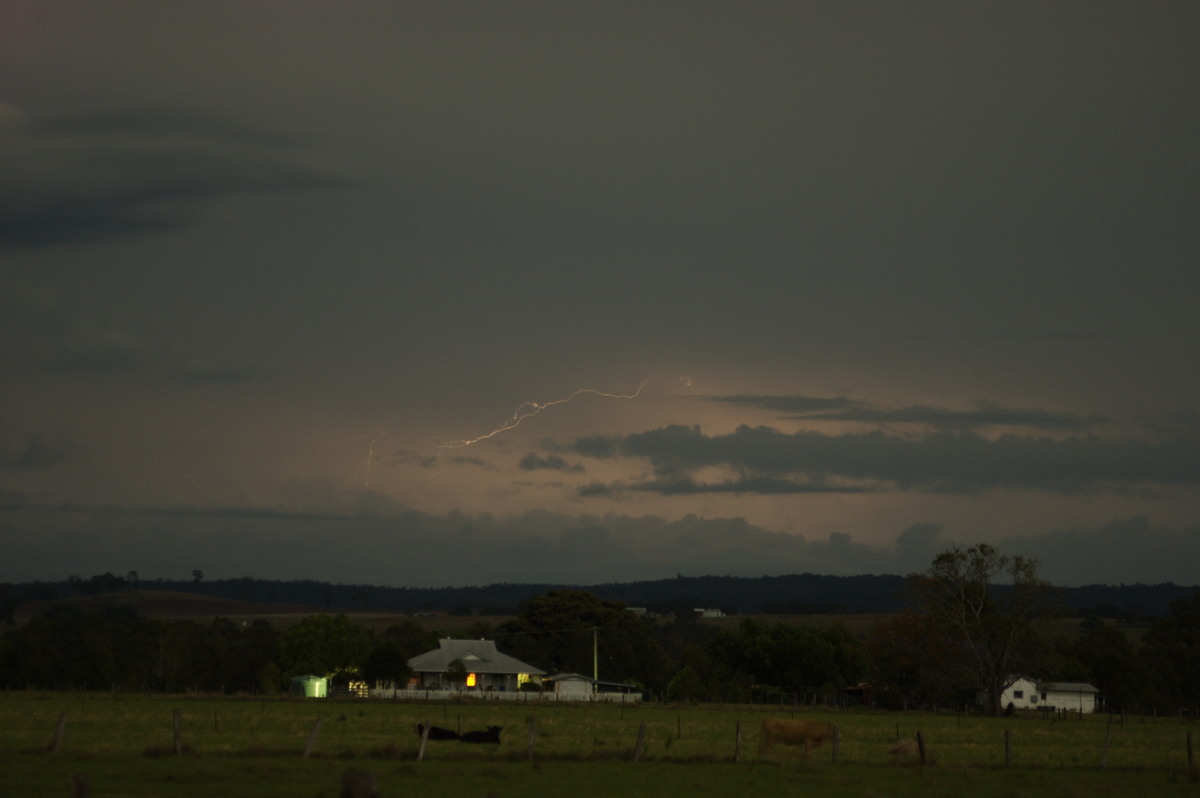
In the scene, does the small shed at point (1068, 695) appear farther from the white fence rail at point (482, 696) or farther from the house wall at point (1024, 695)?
the white fence rail at point (482, 696)

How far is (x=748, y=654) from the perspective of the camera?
9931 cm

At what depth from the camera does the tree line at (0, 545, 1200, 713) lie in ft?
283

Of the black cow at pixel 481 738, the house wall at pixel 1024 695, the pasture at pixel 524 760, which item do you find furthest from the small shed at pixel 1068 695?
the black cow at pixel 481 738

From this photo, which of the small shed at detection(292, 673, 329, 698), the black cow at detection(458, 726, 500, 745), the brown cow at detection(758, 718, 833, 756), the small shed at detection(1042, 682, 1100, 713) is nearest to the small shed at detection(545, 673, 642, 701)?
the small shed at detection(292, 673, 329, 698)

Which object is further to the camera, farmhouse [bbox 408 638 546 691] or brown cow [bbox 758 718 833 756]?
farmhouse [bbox 408 638 546 691]

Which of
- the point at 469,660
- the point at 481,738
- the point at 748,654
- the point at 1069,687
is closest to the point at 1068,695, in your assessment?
the point at 1069,687

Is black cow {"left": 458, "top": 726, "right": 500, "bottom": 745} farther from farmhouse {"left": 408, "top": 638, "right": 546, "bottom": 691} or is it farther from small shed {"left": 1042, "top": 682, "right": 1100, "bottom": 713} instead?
small shed {"left": 1042, "top": 682, "right": 1100, "bottom": 713}

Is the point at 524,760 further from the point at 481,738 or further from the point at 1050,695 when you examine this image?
the point at 1050,695

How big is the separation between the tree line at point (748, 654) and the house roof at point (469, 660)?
258 centimetres

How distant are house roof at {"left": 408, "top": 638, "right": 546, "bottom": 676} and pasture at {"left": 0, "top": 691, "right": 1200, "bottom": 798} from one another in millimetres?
37884

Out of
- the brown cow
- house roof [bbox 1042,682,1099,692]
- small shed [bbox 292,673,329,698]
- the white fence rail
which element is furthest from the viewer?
house roof [bbox 1042,682,1099,692]

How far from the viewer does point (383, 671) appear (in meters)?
87.7

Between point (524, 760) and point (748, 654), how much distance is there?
233 feet

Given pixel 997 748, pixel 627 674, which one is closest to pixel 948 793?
pixel 997 748
